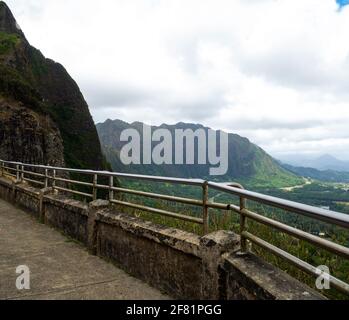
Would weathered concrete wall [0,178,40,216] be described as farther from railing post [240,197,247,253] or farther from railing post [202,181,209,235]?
railing post [240,197,247,253]

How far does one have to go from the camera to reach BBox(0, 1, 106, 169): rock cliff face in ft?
169

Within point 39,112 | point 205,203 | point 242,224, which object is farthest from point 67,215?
point 39,112

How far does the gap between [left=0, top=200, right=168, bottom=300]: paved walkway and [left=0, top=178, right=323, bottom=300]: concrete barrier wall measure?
0.72 feet

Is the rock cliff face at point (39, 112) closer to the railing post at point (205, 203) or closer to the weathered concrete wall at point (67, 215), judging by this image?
the weathered concrete wall at point (67, 215)

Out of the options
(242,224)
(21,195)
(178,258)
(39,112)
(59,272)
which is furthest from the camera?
(39,112)

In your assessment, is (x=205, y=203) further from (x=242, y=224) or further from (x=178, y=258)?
(x=178, y=258)

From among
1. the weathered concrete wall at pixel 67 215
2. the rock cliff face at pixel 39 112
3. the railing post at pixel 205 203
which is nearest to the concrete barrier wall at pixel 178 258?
the weathered concrete wall at pixel 67 215

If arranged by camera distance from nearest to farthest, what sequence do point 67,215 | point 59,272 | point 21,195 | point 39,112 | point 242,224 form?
point 242,224 < point 59,272 < point 67,215 < point 21,195 < point 39,112

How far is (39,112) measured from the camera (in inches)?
2405

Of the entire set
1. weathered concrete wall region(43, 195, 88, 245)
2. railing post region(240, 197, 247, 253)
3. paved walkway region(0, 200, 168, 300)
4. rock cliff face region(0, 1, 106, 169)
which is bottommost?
paved walkway region(0, 200, 168, 300)

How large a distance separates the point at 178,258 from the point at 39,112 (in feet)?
197

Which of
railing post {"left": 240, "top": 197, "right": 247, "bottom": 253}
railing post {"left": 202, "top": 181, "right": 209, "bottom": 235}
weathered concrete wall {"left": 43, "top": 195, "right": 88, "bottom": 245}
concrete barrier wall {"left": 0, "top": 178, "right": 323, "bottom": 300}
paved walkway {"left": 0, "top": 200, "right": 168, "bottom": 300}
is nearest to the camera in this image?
concrete barrier wall {"left": 0, "top": 178, "right": 323, "bottom": 300}

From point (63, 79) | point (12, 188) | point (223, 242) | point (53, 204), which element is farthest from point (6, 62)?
point (223, 242)

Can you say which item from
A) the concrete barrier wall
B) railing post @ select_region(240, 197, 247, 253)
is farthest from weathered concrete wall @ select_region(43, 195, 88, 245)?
railing post @ select_region(240, 197, 247, 253)
